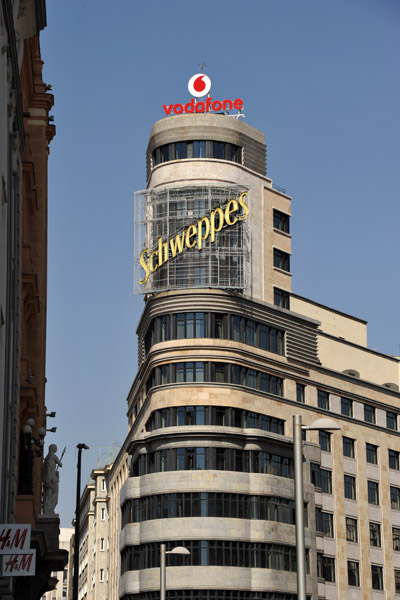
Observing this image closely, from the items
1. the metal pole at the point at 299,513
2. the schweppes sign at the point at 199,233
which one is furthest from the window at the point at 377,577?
the metal pole at the point at 299,513

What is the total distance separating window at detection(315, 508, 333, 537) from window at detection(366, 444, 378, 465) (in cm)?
894

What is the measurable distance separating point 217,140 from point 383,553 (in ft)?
130

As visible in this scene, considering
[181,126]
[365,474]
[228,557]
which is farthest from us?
[365,474]

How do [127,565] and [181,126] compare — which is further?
[181,126]

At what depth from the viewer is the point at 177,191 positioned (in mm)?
90062

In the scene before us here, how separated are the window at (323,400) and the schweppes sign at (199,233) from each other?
18.0m

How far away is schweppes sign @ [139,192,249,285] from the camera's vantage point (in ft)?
287

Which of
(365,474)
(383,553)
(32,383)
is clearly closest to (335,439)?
(365,474)

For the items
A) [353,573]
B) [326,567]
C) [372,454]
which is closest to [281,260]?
[372,454]

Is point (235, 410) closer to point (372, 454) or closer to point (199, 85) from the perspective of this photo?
point (372, 454)

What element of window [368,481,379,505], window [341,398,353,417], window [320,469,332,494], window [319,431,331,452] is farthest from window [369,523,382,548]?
window [341,398,353,417]

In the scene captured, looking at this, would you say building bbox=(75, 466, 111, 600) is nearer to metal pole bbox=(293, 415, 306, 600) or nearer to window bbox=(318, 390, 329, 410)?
window bbox=(318, 390, 329, 410)

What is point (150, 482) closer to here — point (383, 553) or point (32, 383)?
point (383, 553)

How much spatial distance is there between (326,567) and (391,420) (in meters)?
18.7
